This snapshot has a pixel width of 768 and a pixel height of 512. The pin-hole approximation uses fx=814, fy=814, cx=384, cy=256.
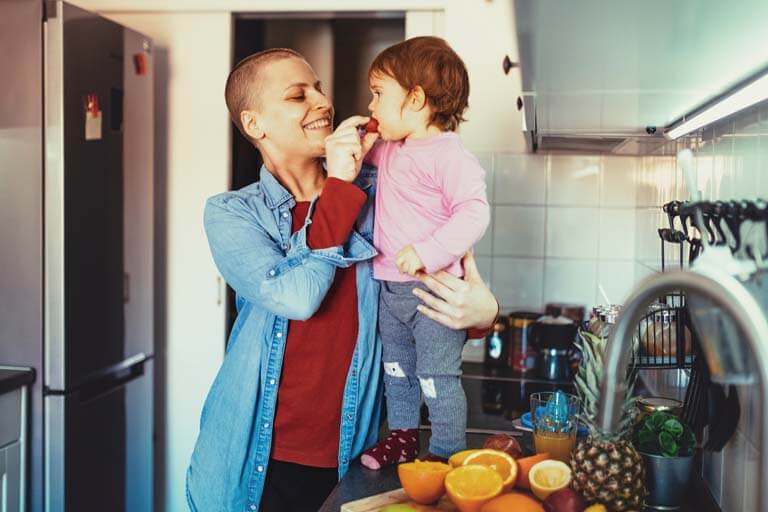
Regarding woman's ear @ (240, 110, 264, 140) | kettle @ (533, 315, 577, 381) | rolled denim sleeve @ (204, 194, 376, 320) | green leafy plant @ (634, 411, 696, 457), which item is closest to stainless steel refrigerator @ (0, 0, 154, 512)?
woman's ear @ (240, 110, 264, 140)

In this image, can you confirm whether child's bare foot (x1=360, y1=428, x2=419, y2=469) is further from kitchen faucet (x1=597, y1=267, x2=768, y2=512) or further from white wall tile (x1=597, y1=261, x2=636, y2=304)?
white wall tile (x1=597, y1=261, x2=636, y2=304)

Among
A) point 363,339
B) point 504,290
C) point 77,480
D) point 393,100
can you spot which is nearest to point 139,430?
point 77,480

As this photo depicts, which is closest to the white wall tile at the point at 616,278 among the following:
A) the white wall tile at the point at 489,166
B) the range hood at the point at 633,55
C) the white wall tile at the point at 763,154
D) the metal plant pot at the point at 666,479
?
the white wall tile at the point at 489,166

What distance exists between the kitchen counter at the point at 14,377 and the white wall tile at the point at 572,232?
1.70 meters

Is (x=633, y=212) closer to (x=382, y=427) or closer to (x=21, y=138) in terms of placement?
(x=382, y=427)

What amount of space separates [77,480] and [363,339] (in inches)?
51.9

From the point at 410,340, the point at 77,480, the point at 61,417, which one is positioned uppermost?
the point at 410,340

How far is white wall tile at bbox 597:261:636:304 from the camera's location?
2.80m

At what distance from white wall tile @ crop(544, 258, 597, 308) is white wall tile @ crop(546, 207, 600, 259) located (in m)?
0.03

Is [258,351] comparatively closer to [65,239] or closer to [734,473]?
[734,473]

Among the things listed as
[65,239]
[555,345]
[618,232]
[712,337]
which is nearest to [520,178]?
[618,232]

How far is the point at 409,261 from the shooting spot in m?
1.50

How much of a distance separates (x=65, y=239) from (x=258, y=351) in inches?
41.9

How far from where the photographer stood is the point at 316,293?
57.0 inches
